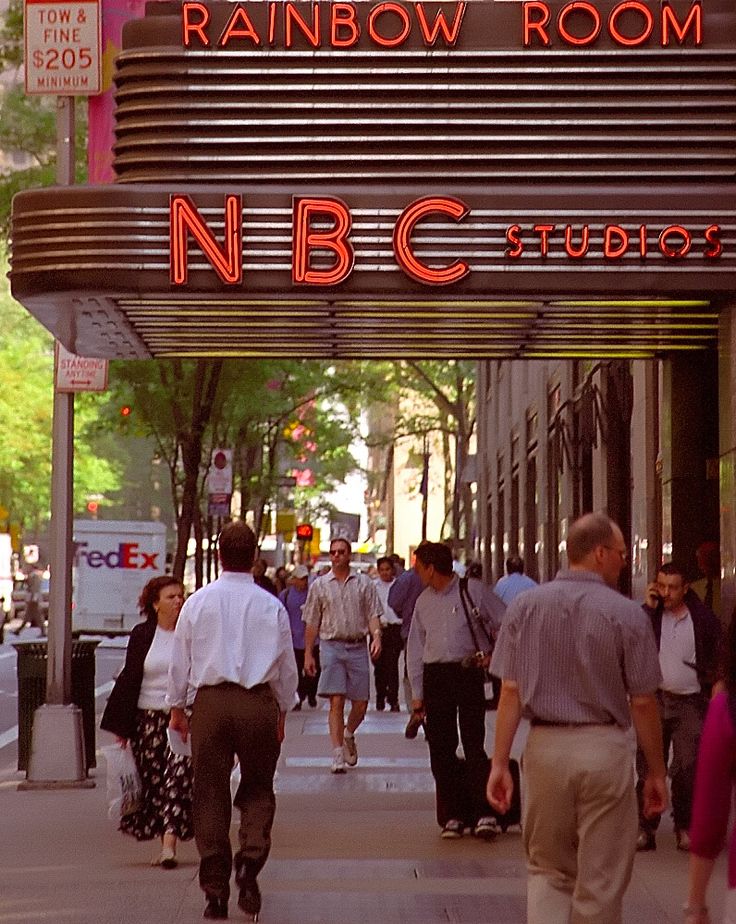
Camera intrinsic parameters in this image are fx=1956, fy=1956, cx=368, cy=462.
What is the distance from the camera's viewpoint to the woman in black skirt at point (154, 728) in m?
11.3

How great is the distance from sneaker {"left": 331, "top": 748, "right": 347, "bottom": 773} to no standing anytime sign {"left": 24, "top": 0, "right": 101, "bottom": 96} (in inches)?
236

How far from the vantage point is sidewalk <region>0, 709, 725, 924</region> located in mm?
9930

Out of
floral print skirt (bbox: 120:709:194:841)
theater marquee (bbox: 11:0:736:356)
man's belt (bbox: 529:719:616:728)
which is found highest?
theater marquee (bbox: 11:0:736:356)

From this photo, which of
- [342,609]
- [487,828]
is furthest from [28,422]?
[487,828]

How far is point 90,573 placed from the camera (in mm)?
45406

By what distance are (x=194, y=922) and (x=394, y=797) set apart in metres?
5.65

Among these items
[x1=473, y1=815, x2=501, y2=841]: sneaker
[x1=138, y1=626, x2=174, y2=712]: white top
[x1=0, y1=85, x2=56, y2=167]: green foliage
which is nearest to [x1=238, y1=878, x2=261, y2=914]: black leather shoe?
[x1=138, y1=626, x2=174, y2=712]: white top

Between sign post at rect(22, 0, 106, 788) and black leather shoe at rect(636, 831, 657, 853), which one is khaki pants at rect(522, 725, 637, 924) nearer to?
black leather shoe at rect(636, 831, 657, 853)

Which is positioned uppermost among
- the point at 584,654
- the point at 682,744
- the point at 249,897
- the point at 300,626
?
the point at 584,654

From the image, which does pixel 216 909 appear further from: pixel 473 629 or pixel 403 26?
pixel 403 26

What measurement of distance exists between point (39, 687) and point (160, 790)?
5.50 meters

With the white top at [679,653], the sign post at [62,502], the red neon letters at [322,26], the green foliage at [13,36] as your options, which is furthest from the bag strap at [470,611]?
the green foliage at [13,36]

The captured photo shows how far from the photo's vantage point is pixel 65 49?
1577cm

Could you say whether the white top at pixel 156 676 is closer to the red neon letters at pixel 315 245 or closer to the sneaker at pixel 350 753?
the red neon letters at pixel 315 245
